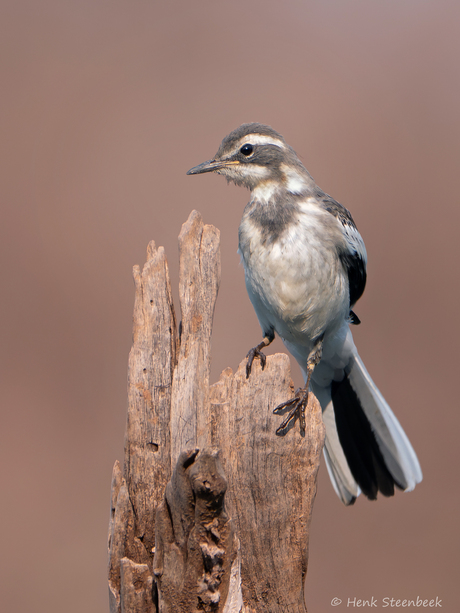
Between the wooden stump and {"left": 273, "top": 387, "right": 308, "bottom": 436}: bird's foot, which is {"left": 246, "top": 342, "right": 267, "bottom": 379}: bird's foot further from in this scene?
{"left": 273, "top": 387, "right": 308, "bottom": 436}: bird's foot

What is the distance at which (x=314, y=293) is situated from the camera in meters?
2.85

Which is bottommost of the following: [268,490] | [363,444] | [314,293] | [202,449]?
[268,490]

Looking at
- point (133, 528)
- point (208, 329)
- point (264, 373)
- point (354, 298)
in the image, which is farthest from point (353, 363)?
point (133, 528)

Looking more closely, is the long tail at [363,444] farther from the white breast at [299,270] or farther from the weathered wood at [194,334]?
the weathered wood at [194,334]

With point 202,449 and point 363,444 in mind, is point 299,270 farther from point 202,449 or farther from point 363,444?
point 363,444

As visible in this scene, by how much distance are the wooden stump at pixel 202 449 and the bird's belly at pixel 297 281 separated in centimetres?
35

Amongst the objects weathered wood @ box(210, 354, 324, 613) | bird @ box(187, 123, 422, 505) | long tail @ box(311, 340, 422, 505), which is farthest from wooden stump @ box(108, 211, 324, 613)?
long tail @ box(311, 340, 422, 505)

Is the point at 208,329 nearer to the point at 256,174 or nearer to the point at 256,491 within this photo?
the point at 256,491

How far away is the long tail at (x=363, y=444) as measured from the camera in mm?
3209

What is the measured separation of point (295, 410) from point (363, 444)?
40.6 inches

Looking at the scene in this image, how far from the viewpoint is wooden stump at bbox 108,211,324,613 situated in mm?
2262

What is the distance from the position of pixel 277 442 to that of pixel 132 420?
0.69m

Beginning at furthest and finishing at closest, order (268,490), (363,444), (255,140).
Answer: (363,444), (255,140), (268,490)

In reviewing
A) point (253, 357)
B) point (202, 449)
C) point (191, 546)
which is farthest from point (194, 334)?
point (191, 546)
